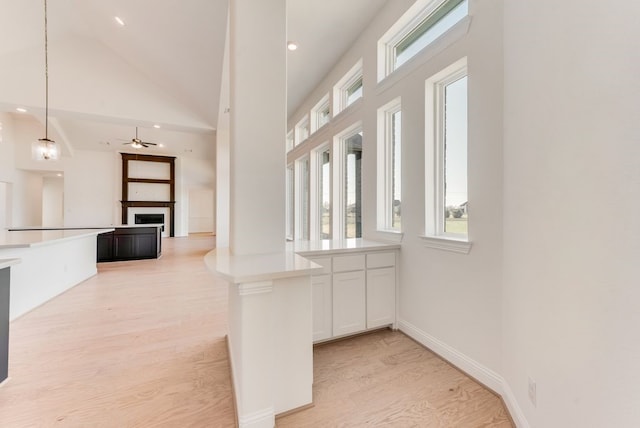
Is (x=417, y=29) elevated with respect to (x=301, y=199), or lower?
elevated

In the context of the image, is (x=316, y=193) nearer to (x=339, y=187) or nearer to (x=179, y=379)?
(x=339, y=187)

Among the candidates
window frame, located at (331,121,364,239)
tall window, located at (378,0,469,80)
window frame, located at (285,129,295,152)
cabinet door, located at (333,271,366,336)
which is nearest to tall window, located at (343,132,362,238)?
window frame, located at (331,121,364,239)

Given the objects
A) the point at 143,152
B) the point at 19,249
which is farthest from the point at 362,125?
the point at 143,152

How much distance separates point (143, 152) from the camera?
36.7 feet

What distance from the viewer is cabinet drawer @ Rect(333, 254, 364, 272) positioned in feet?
7.89

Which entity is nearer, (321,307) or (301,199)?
(321,307)

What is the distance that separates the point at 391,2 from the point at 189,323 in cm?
423

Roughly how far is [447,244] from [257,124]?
1801mm

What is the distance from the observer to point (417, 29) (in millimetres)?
2664

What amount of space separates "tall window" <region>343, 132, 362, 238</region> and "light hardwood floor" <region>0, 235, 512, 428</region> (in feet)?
5.60

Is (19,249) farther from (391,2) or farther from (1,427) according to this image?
(391,2)

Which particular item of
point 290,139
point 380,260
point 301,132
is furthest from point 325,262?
point 290,139

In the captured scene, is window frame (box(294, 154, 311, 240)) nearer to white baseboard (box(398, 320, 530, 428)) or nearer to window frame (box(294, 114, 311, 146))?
window frame (box(294, 114, 311, 146))

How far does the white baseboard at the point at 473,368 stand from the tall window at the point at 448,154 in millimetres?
962
